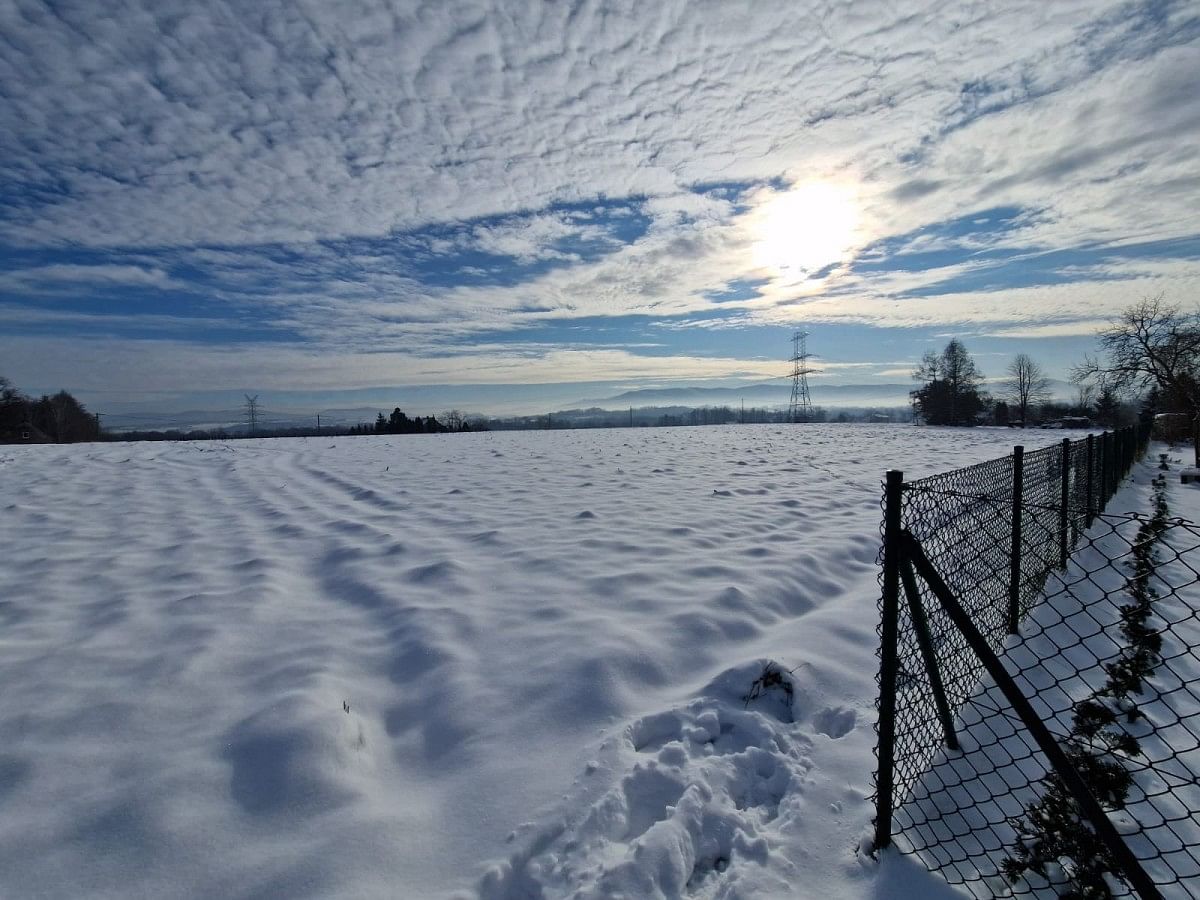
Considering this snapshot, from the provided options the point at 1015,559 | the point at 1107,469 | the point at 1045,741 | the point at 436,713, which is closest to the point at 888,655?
the point at 1045,741

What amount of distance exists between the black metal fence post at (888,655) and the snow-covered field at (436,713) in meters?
0.18

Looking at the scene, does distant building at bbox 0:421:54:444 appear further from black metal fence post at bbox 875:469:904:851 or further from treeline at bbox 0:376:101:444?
black metal fence post at bbox 875:469:904:851

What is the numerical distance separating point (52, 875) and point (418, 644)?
2135mm

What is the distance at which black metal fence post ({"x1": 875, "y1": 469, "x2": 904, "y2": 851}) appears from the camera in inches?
89.7

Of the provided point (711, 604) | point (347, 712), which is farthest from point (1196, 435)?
point (347, 712)

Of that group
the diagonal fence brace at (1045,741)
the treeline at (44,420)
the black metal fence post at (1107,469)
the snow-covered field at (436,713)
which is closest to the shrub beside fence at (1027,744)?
the diagonal fence brace at (1045,741)

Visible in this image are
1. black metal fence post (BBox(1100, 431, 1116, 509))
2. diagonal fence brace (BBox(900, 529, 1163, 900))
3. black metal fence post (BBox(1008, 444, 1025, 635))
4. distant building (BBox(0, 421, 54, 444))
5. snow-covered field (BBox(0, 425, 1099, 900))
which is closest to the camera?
diagonal fence brace (BBox(900, 529, 1163, 900))

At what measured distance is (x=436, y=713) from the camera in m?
3.38

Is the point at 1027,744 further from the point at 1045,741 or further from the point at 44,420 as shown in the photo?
the point at 44,420

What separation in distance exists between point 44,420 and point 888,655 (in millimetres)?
63085

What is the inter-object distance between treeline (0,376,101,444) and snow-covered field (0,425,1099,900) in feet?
123

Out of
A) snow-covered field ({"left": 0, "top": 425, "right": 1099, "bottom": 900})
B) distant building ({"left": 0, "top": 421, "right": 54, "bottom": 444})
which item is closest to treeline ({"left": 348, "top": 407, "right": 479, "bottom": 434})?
distant building ({"left": 0, "top": 421, "right": 54, "bottom": 444})

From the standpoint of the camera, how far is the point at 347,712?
3.27 meters

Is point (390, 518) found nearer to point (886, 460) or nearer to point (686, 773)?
point (686, 773)
